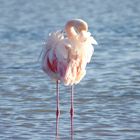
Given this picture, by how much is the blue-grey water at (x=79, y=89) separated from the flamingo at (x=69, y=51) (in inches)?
14.8

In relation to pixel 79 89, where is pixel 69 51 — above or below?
below

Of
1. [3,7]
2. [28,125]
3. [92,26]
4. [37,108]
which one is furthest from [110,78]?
[3,7]

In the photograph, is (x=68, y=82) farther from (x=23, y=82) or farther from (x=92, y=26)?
(x=92, y=26)

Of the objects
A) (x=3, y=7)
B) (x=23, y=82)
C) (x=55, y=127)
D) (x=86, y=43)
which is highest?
(x=3, y=7)

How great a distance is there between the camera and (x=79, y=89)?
1085cm

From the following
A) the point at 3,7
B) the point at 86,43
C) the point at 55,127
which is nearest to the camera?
the point at 86,43

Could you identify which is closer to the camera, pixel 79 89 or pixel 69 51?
pixel 69 51

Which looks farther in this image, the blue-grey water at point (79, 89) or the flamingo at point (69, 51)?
the blue-grey water at point (79, 89)

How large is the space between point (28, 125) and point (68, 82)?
96 centimetres

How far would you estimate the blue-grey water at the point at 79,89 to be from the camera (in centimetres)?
848

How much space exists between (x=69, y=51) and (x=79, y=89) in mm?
3100

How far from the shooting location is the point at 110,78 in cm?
1163

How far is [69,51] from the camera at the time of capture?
7797 mm

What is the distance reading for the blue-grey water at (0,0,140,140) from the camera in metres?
8.48
